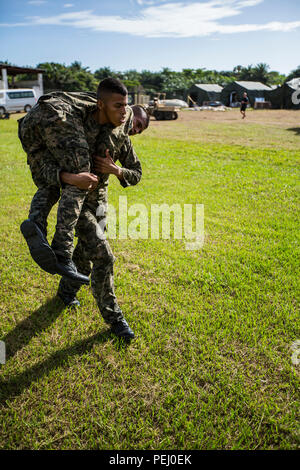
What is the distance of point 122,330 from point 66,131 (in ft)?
5.44

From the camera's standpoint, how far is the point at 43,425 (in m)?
2.09

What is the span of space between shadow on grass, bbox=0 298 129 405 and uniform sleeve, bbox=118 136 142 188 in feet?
4.43

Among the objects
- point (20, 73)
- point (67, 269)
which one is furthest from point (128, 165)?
point (20, 73)

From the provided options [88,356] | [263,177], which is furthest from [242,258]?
[263,177]

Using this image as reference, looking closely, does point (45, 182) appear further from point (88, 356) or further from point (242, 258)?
point (242, 258)

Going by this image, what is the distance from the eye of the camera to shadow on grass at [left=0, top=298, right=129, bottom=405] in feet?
7.76

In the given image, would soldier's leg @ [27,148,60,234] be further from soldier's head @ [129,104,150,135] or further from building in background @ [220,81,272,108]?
building in background @ [220,81,272,108]

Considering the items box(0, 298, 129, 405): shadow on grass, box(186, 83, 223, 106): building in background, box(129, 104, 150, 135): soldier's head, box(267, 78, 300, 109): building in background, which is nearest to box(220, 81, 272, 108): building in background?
box(186, 83, 223, 106): building in background

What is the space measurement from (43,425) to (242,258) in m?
3.03

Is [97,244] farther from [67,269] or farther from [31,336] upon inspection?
[31,336]

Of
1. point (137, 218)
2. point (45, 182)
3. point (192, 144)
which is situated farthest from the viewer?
point (192, 144)

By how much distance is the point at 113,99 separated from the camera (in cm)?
229

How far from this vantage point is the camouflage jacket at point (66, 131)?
7.24 feet

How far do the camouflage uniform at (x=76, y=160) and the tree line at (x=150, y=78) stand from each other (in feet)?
139
